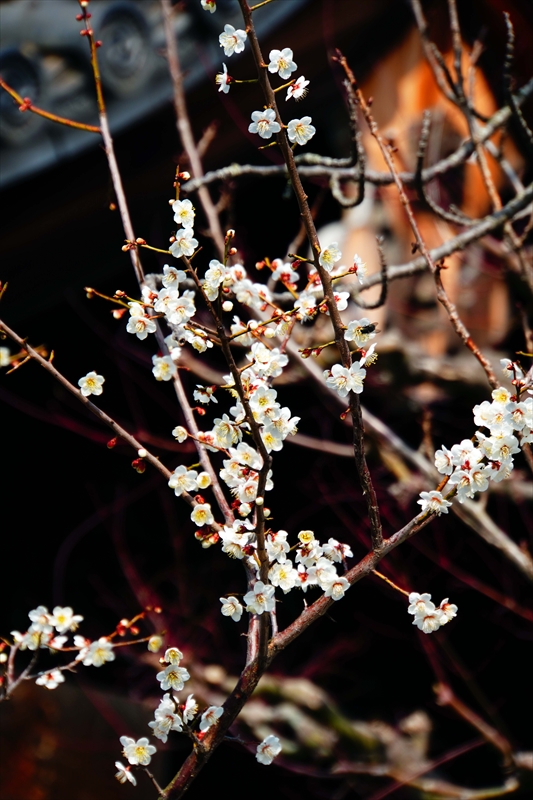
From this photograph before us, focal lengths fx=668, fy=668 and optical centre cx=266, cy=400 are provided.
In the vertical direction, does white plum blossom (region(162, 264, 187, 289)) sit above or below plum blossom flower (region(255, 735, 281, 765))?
above

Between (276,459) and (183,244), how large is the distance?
9.83 ft

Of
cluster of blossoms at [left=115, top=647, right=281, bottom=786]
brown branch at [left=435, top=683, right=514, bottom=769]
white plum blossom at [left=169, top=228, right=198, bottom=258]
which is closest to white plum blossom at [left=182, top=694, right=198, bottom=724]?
cluster of blossoms at [left=115, top=647, right=281, bottom=786]

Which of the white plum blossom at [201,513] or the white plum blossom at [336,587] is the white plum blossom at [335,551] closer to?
the white plum blossom at [336,587]

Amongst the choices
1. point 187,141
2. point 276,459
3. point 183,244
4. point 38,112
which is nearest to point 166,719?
point 183,244

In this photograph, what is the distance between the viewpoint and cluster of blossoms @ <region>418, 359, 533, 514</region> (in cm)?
128

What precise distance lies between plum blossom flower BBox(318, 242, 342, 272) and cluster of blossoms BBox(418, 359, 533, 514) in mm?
386

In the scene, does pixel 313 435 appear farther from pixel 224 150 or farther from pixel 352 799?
pixel 352 799

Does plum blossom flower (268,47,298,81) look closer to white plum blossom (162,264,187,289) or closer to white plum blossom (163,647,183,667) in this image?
white plum blossom (162,264,187,289)

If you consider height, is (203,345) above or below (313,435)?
below

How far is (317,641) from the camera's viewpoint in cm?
417

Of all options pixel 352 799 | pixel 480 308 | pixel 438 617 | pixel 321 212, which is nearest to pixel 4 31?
pixel 321 212

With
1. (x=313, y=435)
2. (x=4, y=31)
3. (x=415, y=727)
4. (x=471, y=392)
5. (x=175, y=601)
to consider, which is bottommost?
(x=415, y=727)

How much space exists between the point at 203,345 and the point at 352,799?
3.61 meters

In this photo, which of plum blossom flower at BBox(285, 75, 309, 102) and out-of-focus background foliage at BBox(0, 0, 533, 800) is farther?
out-of-focus background foliage at BBox(0, 0, 533, 800)
